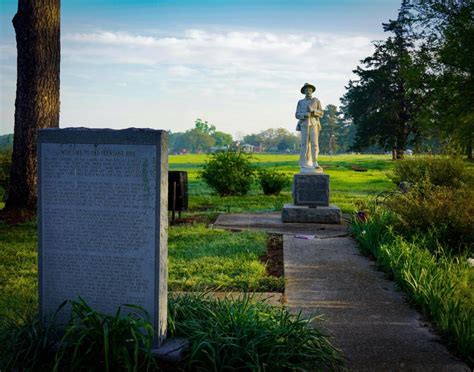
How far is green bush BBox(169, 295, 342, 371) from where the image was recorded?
3.65m

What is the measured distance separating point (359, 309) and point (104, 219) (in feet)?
9.36

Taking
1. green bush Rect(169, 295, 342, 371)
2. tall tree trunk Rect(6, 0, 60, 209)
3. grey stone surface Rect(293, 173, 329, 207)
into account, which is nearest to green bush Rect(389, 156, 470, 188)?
grey stone surface Rect(293, 173, 329, 207)

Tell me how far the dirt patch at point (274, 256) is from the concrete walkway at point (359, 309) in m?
0.13

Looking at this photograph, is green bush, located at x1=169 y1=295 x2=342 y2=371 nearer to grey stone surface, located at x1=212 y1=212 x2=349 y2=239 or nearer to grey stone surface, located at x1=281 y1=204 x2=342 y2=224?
grey stone surface, located at x1=212 y1=212 x2=349 y2=239

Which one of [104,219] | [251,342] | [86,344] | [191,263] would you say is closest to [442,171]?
[191,263]

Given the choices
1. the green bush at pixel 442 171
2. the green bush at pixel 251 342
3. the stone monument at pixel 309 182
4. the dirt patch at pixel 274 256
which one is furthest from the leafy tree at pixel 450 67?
the green bush at pixel 251 342

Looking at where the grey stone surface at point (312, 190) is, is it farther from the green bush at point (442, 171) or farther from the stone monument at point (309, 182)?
the green bush at point (442, 171)

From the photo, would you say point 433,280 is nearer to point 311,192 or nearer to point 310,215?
point 310,215

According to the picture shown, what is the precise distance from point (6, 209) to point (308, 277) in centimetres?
829

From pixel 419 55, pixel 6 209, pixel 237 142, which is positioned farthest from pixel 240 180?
pixel 419 55

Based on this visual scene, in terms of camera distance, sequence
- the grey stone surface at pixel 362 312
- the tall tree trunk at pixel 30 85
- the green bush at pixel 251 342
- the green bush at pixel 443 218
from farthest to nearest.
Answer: the tall tree trunk at pixel 30 85 < the green bush at pixel 443 218 < the grey stone surface at pixel 362 312 < the green bush at pixel 251 342

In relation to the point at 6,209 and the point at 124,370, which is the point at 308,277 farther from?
the point at 6,209

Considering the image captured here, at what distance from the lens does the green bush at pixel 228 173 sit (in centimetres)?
1948

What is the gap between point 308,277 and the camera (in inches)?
268
